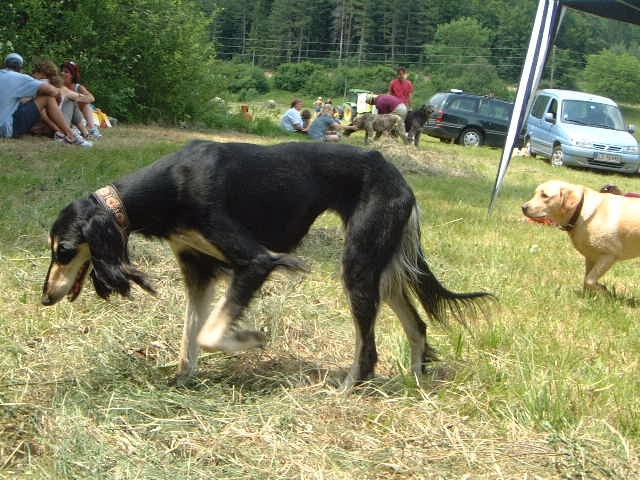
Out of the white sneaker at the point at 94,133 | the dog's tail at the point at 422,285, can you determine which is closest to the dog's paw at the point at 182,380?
the dog's tail at the point at 422,285

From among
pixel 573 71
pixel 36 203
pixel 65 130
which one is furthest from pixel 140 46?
pixel 573 71

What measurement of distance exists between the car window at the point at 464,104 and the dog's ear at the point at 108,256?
20.0m

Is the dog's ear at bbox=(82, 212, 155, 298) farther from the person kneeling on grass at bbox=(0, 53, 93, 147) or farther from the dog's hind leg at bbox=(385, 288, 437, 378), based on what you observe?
the person kneeling on grass at bbox=(0, 53, 93, 147)

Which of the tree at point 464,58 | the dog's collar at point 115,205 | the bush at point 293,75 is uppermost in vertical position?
the dog's collar at point 115,205

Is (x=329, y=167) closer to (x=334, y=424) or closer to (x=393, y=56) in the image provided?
(x=334, y=424)

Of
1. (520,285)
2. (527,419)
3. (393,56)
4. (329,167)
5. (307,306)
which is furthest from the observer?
(393,56)

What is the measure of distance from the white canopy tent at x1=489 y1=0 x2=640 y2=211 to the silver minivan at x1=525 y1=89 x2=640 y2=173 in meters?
8.24

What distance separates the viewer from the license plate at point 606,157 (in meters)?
15.8

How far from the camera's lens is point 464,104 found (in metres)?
22.3

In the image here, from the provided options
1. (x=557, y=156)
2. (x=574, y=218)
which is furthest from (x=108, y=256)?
(x=557, y=156)

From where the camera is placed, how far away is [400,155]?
13547 millimetres

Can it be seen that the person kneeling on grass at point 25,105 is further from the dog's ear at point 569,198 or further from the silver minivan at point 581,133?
the silver minivan at point 581,133

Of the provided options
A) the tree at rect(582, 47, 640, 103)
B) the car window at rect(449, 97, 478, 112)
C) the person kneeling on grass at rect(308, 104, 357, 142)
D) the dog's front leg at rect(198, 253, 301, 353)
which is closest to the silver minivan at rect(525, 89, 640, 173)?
the car window at rect(449, 97, 478, 112)

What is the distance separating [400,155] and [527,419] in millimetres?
10868
